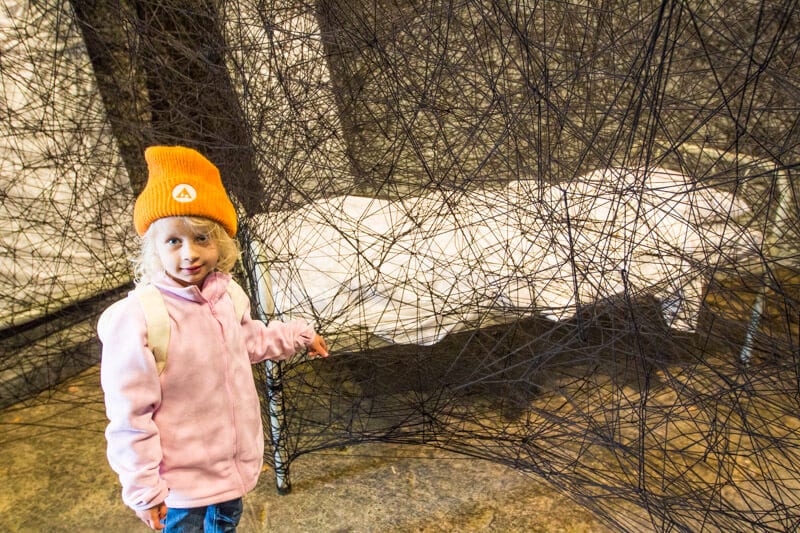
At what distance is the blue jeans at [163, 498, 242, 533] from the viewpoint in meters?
0.95

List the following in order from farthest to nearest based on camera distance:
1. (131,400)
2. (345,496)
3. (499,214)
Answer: (345,496) < (499,214) < (131,400)

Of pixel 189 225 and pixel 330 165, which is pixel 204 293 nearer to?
pixel 189 225

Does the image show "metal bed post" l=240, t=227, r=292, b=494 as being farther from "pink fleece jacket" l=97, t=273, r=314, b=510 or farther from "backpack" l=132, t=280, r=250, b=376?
"backpack" l=132, t=280, r=250, b=376

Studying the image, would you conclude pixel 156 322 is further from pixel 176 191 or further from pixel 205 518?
pixel 205 518

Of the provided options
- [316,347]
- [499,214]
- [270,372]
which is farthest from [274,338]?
[499,214]

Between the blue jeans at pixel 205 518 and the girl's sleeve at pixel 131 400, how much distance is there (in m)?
0.12

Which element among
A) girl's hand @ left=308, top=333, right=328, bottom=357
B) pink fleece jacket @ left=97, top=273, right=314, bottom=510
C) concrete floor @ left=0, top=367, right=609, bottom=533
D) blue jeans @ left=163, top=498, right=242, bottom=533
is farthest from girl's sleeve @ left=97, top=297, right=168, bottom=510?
concrete floor @ left=0, top=367, right=609, bottom=533

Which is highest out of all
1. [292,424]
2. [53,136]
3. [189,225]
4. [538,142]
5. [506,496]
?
[53,136]

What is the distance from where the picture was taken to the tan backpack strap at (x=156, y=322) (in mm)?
848

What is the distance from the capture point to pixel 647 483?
1.32 meters

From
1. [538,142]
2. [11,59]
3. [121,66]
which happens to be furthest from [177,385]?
[11,59]

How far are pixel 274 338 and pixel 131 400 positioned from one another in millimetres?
289

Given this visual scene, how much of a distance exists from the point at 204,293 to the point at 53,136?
118 cm

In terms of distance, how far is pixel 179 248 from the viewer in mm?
873
